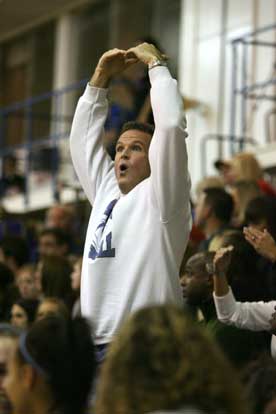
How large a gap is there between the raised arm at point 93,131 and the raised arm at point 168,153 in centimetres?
55

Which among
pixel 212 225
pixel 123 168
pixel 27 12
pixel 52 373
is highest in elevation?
pixel 27 12

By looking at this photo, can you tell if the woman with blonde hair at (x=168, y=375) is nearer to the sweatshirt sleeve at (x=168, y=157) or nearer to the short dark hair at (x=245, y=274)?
the sweatshirt sleeve at (x=168, y=157)

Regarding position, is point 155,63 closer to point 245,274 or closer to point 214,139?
point 245,274

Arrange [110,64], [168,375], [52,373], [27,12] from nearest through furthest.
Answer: [168,375]
[52,373]
[110,64]
[27,12]

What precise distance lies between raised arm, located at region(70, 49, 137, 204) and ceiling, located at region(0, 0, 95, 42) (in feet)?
44.8

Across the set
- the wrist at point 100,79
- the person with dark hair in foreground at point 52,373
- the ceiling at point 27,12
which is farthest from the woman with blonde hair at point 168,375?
the ceiling at point 27,12

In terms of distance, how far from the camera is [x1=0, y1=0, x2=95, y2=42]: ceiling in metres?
20.1

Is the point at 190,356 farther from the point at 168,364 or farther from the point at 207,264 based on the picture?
the point at 207,264

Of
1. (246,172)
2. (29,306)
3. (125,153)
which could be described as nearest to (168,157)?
(125,153)

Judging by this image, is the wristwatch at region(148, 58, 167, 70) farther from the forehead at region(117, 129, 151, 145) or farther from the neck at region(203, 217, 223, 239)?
the neck at region(203, 217, 223, 239)

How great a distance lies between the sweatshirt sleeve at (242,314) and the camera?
673cm

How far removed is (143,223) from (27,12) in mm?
15580

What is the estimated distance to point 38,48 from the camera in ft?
70.2

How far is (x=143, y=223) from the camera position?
5.67 meters
